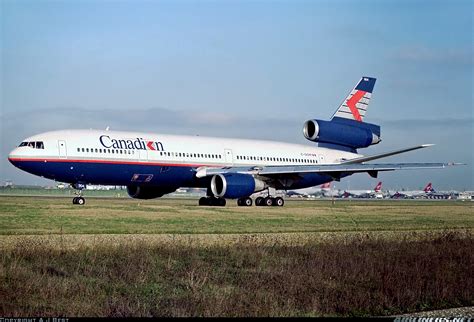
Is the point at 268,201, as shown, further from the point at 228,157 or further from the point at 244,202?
the point at 228,157

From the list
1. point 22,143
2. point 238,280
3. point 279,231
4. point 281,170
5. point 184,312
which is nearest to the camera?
point 184,312

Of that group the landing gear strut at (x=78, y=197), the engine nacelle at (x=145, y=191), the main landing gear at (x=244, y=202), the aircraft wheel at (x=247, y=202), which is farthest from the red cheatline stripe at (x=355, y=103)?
the landing gear strut at (x=78, y=197)

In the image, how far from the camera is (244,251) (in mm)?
18828

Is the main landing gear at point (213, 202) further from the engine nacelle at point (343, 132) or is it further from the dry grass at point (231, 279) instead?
the dry grass at point (231, 279)

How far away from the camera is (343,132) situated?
54469mm

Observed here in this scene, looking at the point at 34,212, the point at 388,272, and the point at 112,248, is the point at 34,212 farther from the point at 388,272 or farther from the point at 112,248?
the point at 388,272

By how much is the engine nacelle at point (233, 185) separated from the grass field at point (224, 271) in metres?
16.5

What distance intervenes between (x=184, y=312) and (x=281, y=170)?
1403 inches

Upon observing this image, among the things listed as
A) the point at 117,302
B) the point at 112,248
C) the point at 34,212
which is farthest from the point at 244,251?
the point at 34,212

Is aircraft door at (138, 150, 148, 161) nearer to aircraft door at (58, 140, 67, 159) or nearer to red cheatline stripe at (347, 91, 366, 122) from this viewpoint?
aircraft door at (58, 140, 67, 159)

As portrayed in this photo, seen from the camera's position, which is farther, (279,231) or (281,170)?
(281,170)

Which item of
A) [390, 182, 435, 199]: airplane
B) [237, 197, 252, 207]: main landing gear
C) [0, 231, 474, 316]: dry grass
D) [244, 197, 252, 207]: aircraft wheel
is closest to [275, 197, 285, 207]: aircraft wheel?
[244, 197, 252, 207]: aircraft wheel

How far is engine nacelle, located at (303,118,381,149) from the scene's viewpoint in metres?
52.8

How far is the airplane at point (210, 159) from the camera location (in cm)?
4097
